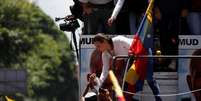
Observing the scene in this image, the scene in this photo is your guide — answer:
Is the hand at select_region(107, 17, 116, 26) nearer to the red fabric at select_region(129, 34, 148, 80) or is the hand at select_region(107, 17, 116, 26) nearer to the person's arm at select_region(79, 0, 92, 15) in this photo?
the red fabric at select_region(129, 34, 148, 80)

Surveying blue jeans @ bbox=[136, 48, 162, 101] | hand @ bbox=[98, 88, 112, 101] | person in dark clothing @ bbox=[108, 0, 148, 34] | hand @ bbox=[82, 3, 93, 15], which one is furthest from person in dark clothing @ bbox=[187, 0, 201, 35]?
hand @ bbox=[98, 88, 112, 101]

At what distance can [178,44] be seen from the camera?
1013 cm

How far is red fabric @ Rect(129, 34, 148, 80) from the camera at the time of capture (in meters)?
9.42

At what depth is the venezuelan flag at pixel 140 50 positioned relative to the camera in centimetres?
942

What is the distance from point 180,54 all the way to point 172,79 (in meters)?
0.29

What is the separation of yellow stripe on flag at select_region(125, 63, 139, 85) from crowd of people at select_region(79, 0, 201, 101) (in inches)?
4.3

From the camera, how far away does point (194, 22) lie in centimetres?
1046

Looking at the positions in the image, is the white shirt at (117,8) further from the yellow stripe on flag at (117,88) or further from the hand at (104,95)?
the yellow stripe on flag at (117,88)

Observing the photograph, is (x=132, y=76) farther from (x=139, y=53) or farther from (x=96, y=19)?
(x=96, y=19)

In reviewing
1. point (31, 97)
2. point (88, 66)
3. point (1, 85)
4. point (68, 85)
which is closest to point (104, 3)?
point (88, 66)

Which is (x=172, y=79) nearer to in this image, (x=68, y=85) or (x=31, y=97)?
(x=31, y=97)

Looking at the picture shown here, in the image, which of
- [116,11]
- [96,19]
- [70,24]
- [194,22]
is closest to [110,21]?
[116,11]

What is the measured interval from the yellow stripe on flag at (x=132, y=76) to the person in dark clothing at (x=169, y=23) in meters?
0.66

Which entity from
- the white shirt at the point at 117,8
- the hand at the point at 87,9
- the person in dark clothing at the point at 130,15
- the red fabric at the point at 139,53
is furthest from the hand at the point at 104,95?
the hand at the point at 87,9
